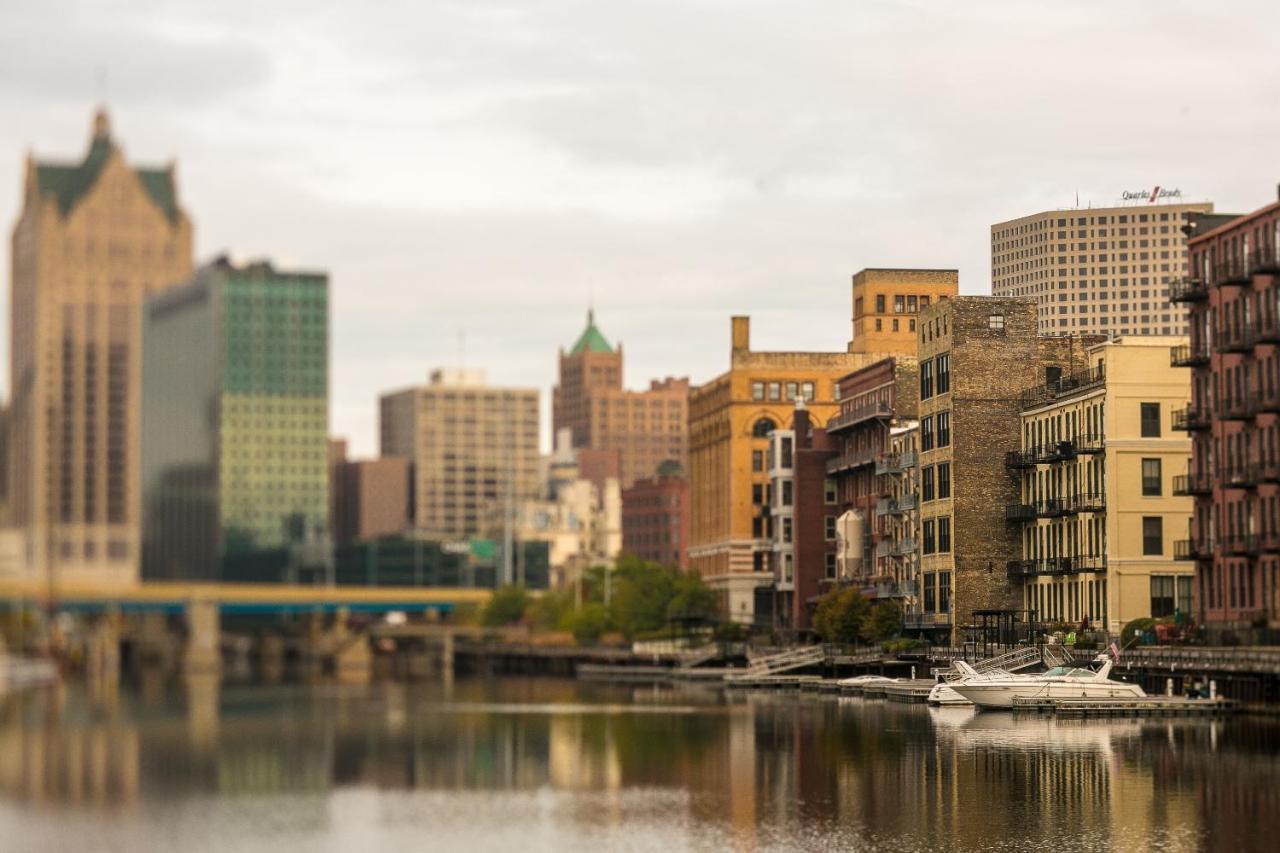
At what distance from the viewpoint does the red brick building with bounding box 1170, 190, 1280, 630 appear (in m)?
125

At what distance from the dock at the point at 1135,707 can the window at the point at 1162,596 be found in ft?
78.4

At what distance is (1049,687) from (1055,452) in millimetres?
32612

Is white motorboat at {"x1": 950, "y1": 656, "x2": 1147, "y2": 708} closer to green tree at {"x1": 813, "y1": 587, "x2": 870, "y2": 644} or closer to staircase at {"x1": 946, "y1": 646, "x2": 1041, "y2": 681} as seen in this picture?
staircase at {"x1": 946, "y1": 646, "x2": 1041, "y2": 681}

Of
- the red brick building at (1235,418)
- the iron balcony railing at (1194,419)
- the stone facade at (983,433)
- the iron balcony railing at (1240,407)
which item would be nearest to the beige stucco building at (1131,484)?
Answer: the red brick building at (1235,418)

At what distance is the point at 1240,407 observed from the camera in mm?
128750

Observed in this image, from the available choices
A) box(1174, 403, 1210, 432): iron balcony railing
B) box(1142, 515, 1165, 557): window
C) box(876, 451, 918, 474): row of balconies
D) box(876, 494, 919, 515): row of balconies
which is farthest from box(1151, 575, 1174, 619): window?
box(876, 451, 918, 474): row of balconies

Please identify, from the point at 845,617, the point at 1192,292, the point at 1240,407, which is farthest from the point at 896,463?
the point at 1240,407

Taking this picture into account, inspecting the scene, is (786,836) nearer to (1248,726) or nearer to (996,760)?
(996,760)

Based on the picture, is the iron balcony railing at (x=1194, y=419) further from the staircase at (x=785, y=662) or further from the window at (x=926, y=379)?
the staircase at (x=785, y=662)

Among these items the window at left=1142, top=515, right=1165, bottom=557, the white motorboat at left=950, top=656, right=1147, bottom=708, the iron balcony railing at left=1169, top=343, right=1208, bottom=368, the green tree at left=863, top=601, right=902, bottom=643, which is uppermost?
the iron balcony railing at left=1169, top=343, right=1208, bottom=368

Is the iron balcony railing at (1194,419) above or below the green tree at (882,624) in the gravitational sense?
above

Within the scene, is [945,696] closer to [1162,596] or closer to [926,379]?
[1162,596]

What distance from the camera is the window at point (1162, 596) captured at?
150 metres

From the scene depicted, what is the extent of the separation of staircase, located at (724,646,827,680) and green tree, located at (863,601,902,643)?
15.3 feet
